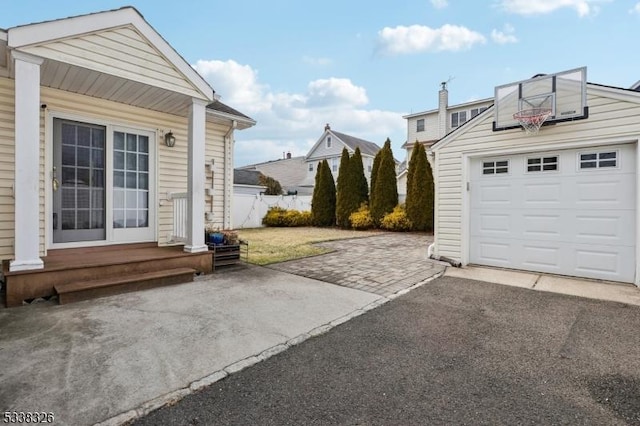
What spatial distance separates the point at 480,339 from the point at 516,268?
12.0ft

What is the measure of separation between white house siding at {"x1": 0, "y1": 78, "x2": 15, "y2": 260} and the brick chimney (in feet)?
65.8

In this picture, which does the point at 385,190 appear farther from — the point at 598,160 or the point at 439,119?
the point at 598,160

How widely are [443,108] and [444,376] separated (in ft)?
68.0

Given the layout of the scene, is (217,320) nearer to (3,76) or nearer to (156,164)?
(156,164)

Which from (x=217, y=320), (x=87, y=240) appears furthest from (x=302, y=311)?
(x=87, y=240)

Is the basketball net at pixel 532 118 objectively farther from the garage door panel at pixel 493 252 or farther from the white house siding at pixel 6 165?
the white house siding at pixel 6 165

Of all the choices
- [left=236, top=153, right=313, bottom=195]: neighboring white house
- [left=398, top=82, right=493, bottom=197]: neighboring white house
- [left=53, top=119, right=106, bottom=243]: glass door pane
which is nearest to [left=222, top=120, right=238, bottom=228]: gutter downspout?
[left=53, top=119, right=106, bottom=243]: glass door pane

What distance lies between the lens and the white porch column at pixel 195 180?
546 cm

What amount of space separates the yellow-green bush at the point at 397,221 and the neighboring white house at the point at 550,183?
7015 millimetres

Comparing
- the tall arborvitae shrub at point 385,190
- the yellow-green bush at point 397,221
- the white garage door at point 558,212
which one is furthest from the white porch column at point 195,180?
the tall arborvitae shrub at point 385,190

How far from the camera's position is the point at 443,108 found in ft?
67.0

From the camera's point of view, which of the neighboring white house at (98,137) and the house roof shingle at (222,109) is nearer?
the neighboring white house at (98,137)

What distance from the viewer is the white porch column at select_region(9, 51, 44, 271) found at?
383 centimetres

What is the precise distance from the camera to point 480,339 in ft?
10.5
